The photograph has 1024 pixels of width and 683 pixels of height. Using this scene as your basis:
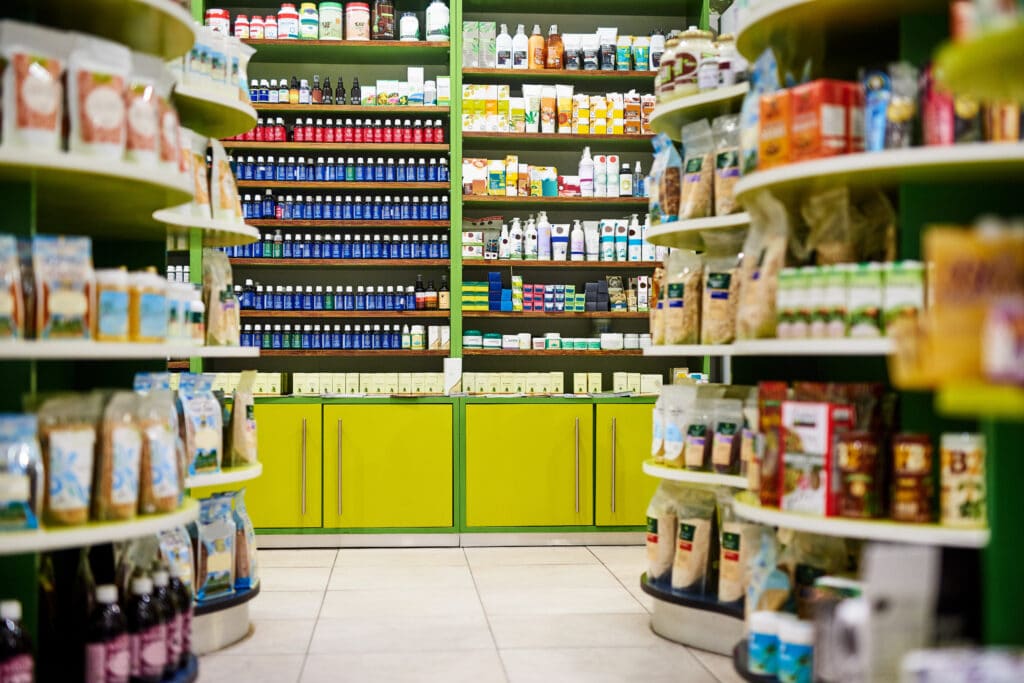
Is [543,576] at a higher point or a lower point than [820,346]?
lower

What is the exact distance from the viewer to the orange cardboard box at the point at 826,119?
2.29 meters

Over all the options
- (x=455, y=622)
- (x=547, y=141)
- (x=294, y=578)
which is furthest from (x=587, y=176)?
(x=455, y=622)

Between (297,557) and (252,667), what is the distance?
1.88 meters

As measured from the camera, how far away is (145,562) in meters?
2.79

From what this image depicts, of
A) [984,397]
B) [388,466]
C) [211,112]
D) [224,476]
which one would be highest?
[211,112]

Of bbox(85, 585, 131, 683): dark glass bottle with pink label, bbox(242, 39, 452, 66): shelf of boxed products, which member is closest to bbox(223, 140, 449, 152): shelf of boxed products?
bbox(242, 39, 452, 66): shelf of boxed products

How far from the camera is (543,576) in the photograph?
455cm

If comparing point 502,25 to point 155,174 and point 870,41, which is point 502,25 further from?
point 155,174

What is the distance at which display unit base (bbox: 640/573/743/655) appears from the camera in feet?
10.7

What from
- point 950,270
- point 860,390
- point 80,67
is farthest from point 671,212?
point 950,270

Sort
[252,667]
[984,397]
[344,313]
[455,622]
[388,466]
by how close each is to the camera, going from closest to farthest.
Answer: [984,397], [252,667], [455,622], [388,466], [344,313]

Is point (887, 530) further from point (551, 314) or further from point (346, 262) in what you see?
point (346, 262)

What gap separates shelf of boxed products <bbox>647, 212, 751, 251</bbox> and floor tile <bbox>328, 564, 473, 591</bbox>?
181 centimetres

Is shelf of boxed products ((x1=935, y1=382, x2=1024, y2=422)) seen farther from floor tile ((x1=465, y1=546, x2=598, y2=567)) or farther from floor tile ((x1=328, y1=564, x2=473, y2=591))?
floor tile ((x1=465, y1=546, x2=598, y2=567))
